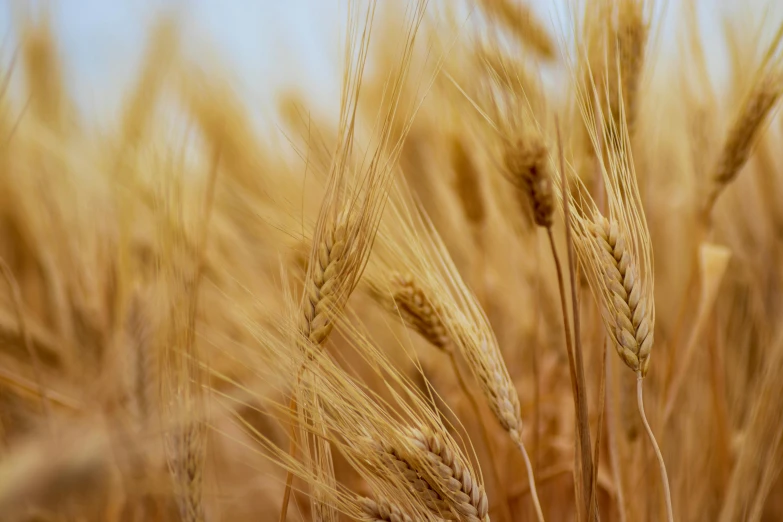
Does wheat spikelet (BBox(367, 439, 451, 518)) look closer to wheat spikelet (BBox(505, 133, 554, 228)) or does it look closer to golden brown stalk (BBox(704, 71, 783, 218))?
wheat spikelet (BBox(505, 133, 554, 228))

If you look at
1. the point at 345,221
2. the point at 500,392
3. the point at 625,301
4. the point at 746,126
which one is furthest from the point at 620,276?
the point at 746,126

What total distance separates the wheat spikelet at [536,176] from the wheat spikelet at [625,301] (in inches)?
4.5

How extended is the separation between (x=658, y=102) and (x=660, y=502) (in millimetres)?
671

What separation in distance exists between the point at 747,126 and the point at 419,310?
1.51ft

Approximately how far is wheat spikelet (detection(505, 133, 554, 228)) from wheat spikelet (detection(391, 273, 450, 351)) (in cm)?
15

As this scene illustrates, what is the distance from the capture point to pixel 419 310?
23.6 inches

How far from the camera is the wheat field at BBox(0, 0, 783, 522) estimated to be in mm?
498

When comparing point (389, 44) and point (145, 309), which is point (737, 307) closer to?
point (389, 44)

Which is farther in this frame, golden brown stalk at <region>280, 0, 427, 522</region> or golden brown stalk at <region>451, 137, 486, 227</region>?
golden brown stalk at <region>451, 137, 486, 227</region>

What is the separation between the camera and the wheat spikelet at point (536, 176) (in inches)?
24.0

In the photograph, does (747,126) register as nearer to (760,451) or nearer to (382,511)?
(760,451)

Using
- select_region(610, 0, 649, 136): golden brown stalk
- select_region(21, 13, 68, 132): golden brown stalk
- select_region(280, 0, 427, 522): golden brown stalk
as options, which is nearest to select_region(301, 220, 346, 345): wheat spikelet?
select_region(280, 0, 427, 522): golden brown stalk

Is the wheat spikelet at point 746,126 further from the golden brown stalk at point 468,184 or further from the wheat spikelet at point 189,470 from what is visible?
the wheat spikelet at point 189,470

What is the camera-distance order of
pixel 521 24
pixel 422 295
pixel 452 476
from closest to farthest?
pixel 452 476 → pixel 422 295 → pixel 521 24
